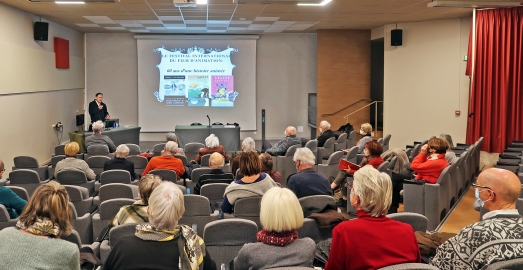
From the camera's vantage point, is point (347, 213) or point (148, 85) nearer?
point (347, 213)

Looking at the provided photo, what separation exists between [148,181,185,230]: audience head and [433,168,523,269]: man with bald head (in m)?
1.49

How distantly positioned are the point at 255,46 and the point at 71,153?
393 inches

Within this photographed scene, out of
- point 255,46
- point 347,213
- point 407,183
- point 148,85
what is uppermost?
point 255,46

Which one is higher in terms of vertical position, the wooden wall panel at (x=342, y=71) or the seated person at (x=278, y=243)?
the wooden wall panel at (x=342, y=71)

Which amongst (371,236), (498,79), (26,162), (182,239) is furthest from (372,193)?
(498,79)

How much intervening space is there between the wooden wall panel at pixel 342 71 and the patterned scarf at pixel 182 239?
13.4 meters

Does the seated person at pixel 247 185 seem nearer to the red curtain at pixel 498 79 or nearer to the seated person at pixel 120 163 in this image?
the seated person at pixel 120 163

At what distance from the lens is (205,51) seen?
653 inches

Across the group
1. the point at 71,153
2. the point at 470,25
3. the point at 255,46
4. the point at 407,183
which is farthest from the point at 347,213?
the point at 255,46

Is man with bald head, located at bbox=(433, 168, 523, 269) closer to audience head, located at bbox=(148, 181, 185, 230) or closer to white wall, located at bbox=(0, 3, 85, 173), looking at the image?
audience head, located at bbox=(148, 181, 185, 230)

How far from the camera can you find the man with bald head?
112 inches

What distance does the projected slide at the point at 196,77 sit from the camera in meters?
16.5

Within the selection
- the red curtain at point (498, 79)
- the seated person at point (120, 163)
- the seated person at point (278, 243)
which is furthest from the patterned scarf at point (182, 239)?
the red curtain at point (498, 79)

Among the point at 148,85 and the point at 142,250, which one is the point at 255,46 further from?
the point at 142,250
